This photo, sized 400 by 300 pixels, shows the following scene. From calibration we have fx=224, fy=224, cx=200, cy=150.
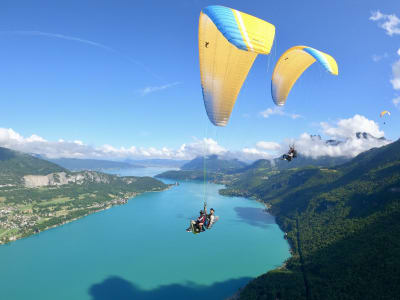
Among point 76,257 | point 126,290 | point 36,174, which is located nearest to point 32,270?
point 76,257

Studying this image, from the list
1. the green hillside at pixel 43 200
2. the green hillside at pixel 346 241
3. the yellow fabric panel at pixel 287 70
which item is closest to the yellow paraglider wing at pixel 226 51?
the yellow fabric panel at pixel 287 70

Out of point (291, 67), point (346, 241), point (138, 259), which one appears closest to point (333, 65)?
point (291, 67)

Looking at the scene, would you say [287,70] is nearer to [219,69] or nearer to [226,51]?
[219,69]

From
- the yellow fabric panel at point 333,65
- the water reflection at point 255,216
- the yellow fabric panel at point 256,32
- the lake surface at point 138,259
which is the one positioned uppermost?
the yellow fabric panel at point 333,65

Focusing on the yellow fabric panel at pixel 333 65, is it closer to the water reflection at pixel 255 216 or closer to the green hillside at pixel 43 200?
the water reflection at pixel 255 216

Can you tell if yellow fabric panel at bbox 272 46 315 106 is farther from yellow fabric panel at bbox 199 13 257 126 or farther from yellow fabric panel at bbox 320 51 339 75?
yellow fabric panel at bbox 199 13 257 126

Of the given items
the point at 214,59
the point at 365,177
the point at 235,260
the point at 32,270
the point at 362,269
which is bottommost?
the point at 32,270

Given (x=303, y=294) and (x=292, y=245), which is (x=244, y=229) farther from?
(x=303, y=294)
